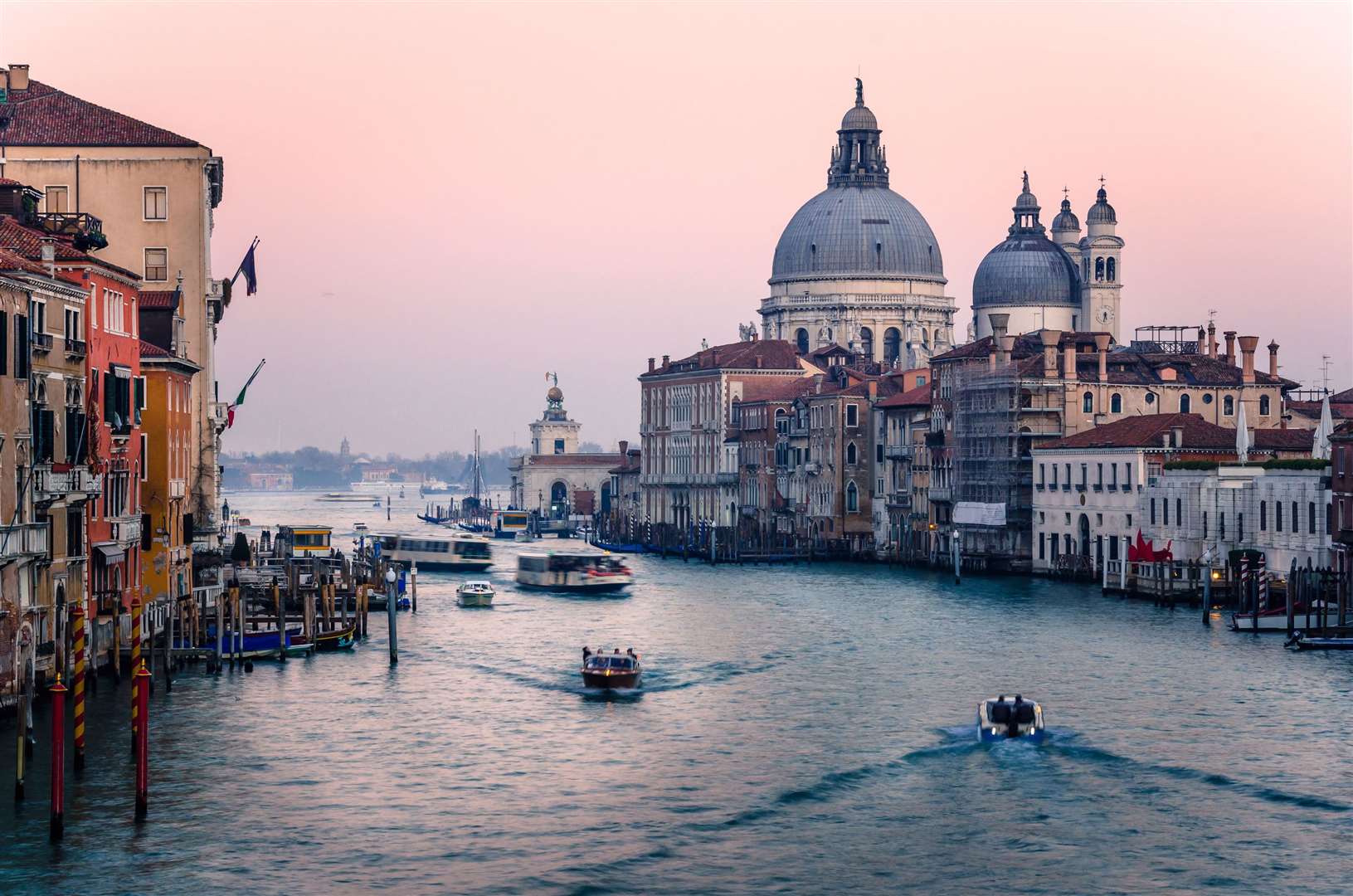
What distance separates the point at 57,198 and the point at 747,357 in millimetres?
82229

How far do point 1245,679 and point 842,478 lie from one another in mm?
68182

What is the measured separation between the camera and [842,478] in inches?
4638

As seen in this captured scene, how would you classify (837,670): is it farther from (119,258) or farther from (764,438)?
(764,438)

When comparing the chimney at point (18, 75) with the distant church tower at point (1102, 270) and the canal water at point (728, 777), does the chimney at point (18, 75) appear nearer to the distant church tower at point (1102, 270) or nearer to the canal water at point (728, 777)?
the canal water at point (728, 777)

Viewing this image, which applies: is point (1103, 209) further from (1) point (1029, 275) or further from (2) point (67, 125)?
(2) point (67, 125)

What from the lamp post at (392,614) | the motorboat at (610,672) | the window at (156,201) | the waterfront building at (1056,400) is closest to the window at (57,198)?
the window at (156,201)

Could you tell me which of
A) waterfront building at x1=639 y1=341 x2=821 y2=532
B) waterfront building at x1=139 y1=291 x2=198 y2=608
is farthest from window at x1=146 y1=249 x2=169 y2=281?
Answer: waterfront building at x1=639 y1=341 x2=821 y2=532

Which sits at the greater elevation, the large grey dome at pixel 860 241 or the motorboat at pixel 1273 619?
the large grey dome at pixel 860 241

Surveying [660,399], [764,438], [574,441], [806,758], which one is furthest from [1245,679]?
[574,441]

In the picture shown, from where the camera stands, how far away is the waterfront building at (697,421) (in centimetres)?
13838

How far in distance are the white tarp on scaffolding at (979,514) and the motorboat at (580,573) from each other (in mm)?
15499

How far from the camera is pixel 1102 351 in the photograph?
94750 mm

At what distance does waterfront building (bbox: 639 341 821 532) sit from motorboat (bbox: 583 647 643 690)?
283ft

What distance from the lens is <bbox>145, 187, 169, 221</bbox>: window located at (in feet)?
200
